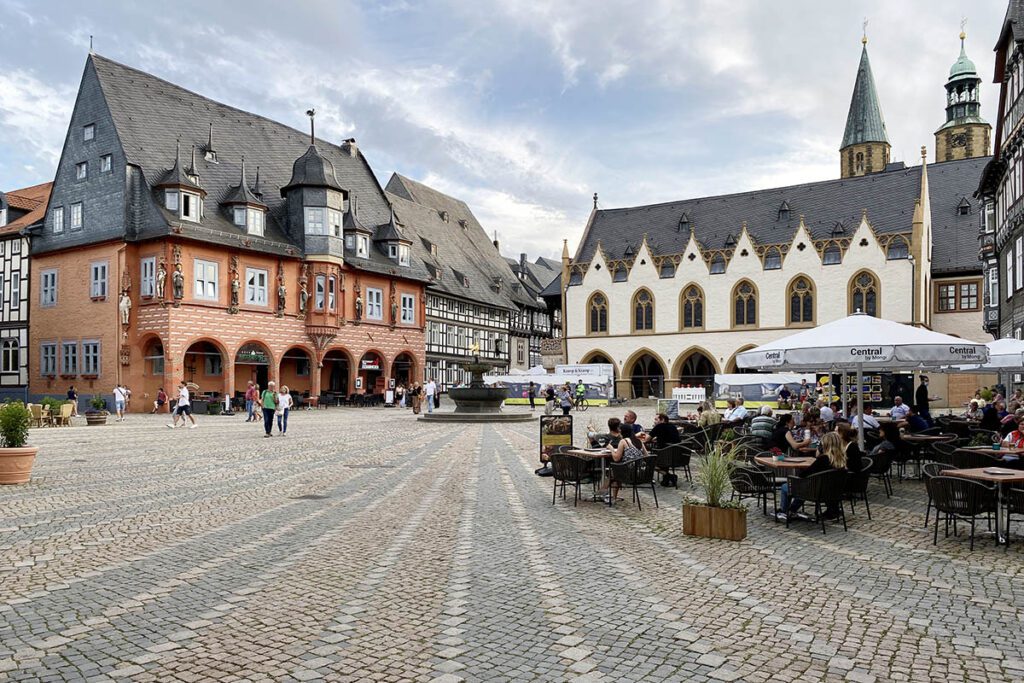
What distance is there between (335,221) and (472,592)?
1555 inches

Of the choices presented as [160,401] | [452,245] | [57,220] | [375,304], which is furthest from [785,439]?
[452,245]

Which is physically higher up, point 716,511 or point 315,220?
point 315,220

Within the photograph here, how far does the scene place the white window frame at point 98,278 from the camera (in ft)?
125

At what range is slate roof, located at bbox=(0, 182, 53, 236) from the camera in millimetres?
42875

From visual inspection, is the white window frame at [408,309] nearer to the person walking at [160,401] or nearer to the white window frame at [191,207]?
the white window frame at [191,207]

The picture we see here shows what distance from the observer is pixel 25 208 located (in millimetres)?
44562

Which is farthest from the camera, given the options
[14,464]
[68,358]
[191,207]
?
[68,358]

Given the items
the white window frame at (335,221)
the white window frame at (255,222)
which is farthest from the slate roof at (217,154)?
the white window frame at (335,221)

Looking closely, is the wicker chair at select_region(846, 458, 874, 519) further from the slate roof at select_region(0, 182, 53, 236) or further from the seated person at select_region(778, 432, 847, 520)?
the slate roof at select_region(0, 182, 53, 236)

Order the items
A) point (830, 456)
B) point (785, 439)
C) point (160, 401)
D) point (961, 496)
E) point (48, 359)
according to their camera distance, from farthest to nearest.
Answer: point (48, 359)
point (160, 401)
point (785, 439)
point (830, 456)
point (961, 496)

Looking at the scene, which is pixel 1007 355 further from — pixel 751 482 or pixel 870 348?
pixel 751 482

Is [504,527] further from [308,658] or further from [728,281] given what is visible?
[728,281]

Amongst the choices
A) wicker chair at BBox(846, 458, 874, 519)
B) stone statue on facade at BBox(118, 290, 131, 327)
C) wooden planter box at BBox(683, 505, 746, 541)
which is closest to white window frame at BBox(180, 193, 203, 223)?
stone statue on facade at BBox(118, 290, 131, 327)

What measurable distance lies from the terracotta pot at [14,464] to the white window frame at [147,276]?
25303mm
